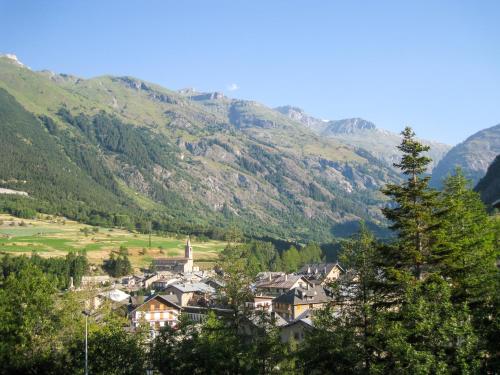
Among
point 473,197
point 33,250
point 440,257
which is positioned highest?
point 473,197

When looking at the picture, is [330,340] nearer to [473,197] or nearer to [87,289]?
[473,197]

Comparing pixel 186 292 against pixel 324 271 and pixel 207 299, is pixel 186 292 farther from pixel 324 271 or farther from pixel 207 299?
pixel 324 271

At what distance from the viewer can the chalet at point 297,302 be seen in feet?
317

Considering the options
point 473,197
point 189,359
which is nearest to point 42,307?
point 189,359

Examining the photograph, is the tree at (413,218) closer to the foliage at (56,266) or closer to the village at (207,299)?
the village at (207,299)

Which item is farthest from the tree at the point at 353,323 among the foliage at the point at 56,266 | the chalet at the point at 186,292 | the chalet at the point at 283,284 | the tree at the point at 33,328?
the foliage at the point at 56,266

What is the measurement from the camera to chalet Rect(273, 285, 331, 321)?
9662 cm

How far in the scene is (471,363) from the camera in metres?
26.8

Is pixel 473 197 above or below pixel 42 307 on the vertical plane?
above

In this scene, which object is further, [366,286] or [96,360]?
[96,360]

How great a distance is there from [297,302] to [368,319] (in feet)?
202

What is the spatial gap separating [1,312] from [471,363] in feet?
127

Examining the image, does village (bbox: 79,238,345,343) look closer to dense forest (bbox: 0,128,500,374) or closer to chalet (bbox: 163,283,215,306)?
chalet (bbox: 163,283,215,306)

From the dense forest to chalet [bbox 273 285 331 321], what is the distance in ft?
164
